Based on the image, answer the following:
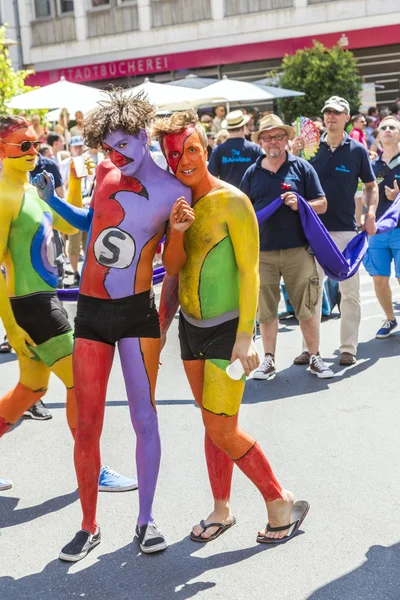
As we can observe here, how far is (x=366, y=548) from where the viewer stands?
4.02m

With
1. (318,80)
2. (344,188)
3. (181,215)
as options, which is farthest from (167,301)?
(318,80)

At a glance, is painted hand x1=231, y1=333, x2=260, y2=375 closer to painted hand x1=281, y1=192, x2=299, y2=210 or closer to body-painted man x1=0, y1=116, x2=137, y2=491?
body-painted man x1=0, y1=116, x2=137, y2=491

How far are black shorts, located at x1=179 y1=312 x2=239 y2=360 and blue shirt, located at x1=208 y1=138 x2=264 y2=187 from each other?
5750 mm

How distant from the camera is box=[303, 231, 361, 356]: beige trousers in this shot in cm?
754

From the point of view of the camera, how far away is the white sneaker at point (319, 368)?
705 centimetres

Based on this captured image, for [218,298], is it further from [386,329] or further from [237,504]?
[386,329]

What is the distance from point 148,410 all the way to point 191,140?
4.05ft

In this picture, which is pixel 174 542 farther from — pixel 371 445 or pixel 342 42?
pixel 342 42

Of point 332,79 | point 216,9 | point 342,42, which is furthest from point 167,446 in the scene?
point 216,9

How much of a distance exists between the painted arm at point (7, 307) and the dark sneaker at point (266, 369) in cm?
271

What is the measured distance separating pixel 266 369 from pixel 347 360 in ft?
2.43

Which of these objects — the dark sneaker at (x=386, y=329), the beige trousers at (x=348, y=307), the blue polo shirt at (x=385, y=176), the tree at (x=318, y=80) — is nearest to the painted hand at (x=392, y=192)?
the blue polo shirt at (x=385, y=176)

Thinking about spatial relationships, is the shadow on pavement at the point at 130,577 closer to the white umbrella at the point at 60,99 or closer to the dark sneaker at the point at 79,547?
the dark sneaker at the point at 79,547

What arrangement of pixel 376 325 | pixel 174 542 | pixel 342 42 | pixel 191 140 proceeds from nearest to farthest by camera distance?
1. pixel 191 140
2. pixel 174 542
3. pixel 376 325
4. pixel 342 42
